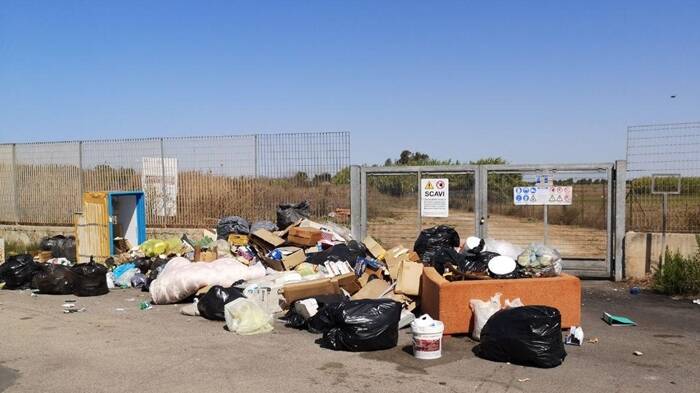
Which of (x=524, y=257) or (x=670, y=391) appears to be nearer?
(x=670, y=391)

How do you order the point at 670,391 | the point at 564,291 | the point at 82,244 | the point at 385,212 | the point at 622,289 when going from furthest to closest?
the point at 82,244
the point at 385,212
the point at 622,289
the point at 564,291
the point at 670,391

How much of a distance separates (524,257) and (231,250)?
5945mm

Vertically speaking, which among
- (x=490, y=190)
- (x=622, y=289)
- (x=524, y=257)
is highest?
(x=490, y=190)

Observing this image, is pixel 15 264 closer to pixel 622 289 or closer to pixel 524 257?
pixel 524 257

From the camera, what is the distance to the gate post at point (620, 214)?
10938mm

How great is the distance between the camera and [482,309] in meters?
6.87

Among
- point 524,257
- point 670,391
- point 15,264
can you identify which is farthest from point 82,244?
point 670,391

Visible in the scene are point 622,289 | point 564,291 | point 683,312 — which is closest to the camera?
point 564,291

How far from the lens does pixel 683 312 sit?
8.48m

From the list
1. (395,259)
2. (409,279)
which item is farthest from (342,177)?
(409,279)

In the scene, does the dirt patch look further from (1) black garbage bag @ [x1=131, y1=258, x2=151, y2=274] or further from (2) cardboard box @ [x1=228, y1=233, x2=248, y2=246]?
(2) cardboard box @ [x1=228, y1=233, x2=248, y2=246]

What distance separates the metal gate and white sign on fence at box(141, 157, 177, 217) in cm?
524

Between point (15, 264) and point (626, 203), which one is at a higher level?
point (626, 203)

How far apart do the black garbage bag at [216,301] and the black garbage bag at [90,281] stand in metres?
2.85
